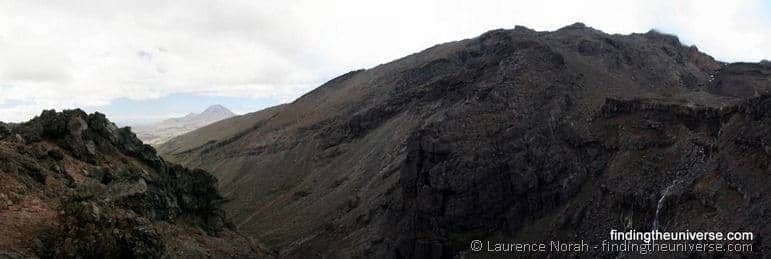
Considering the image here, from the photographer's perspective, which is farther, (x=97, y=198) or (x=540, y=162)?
(x=540, y=162)

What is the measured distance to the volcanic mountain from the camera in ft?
112

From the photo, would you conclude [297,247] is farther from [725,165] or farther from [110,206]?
[725,165]

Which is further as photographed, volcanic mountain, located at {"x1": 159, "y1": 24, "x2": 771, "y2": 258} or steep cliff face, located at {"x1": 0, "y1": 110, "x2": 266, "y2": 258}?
volcanic mountain, located at {"x1": 159, "y1": 24, "x2": 771, "y2": 258}

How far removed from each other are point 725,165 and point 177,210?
35.8 metres

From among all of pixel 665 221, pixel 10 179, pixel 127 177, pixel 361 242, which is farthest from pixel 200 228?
pixel 665 221

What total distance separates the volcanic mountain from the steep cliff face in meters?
11.0

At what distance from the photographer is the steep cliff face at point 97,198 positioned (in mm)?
26406

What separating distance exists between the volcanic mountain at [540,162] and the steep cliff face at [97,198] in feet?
36.1

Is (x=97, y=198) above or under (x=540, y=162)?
above

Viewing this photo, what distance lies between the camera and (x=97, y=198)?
30.3 m

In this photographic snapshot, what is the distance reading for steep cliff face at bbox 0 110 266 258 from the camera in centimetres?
2641

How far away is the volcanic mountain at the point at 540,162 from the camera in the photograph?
34062mm

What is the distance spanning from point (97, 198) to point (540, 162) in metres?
30.5

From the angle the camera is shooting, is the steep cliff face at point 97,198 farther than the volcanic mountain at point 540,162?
No
